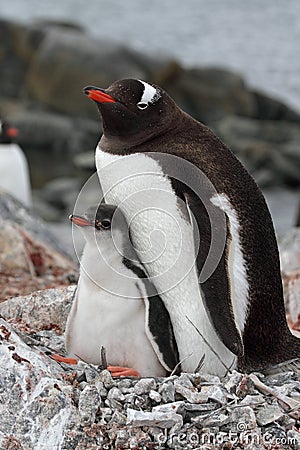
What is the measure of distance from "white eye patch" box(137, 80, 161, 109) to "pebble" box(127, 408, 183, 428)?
1.47 meters

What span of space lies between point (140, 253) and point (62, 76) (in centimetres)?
2020

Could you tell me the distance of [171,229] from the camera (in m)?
3.72

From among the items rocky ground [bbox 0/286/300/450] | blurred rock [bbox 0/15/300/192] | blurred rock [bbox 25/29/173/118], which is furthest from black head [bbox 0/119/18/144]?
blurred rock [bbox 25/29/173/118]

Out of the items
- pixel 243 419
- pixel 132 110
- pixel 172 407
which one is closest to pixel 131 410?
pixel 172 407

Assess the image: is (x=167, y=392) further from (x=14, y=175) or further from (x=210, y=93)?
(x=210, y=93)

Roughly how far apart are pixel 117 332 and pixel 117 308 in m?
0.12

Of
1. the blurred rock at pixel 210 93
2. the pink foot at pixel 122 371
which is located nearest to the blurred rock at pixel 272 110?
the blurred rock at pixel 210 93

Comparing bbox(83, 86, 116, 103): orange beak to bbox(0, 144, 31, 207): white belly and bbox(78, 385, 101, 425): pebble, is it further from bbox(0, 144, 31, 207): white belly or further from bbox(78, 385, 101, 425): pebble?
bbox(0, 144, 31, 207): white belly

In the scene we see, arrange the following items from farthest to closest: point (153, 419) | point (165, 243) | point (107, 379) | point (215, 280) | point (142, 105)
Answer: point (142, 105) → point (165, 243) → point (215, 280) → point (107, 379) → point (153, 419)

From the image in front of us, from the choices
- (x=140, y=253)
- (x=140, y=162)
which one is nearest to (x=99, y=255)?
(x=140, y=253)

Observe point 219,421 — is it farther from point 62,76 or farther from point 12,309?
point 62,76

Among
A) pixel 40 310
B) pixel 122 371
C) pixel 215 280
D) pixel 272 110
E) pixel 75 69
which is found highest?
pixel 215 280

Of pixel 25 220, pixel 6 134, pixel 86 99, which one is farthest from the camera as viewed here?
pixel 86 99

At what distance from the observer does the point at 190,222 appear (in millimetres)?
3686
